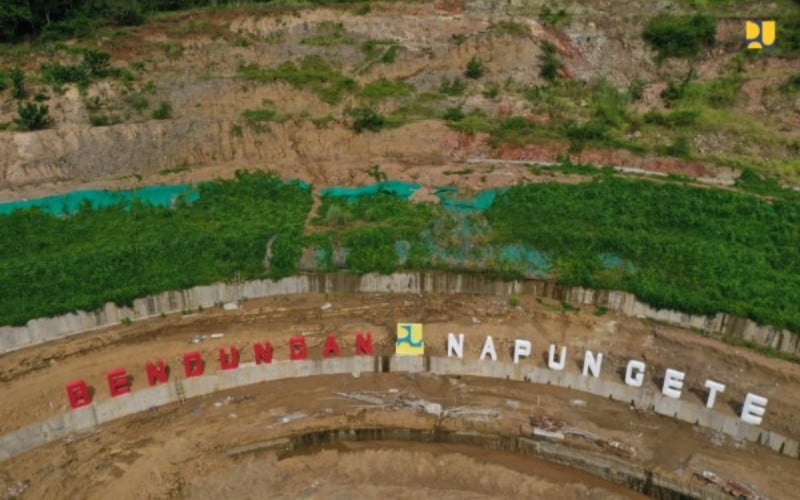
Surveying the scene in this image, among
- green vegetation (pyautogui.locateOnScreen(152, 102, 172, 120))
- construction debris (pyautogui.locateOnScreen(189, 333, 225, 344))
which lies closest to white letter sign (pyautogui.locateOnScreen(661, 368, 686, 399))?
construction debris (pyautogui.locateOnScreen(189, 333, 225, 344))

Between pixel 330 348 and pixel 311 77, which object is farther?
pixel 311 77

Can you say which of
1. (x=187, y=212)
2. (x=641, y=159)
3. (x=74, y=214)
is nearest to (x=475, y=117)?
(x=641, y=159)

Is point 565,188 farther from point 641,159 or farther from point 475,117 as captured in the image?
point 475,117

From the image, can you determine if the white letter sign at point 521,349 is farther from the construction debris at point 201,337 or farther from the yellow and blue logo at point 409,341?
the construction debris at point 201,337

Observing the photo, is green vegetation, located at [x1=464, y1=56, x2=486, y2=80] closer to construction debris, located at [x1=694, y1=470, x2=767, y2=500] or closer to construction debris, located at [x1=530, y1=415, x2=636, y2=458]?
construction debris, located at [x1=530, y1=415, x2=636, y2=458]

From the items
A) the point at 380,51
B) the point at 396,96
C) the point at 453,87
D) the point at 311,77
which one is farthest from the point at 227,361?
the point at 380,51

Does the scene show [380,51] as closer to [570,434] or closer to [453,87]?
[453,87]

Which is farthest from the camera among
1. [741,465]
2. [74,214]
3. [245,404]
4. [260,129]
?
[260,129]
